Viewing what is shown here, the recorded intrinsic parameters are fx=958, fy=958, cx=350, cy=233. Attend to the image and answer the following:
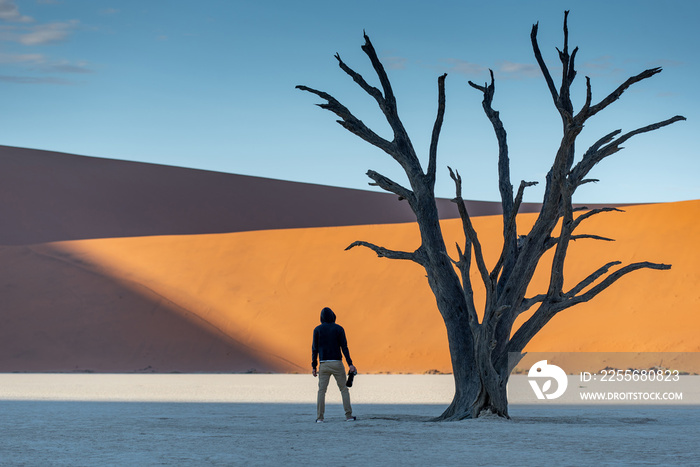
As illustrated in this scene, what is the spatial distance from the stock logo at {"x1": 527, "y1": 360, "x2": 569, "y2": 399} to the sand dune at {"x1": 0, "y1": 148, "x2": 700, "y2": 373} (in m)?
4.51

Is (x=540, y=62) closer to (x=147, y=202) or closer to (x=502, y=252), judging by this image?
(x=502, y=252)

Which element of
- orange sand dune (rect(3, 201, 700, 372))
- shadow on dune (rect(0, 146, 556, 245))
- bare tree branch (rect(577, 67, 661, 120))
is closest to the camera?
bare tree branch (rect(577, 67, 661, 120))

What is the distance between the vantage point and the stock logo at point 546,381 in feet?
66.6

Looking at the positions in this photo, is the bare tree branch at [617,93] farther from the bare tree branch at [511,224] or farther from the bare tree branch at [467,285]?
the bare tree branch at [467,285]

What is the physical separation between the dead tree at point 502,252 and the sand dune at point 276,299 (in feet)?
63.4

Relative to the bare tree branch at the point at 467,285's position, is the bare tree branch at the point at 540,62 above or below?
above

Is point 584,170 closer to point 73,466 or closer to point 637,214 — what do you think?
point 73,466

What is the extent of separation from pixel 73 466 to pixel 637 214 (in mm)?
36397

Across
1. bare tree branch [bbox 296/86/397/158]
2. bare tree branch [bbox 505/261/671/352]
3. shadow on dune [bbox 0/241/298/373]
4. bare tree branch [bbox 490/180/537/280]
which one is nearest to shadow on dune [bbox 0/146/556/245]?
shadow on dune [bbox 0/241/298/373]

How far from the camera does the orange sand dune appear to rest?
33625mm

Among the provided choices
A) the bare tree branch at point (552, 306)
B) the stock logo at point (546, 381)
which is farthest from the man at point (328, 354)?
the stock logo at point (546, 381)

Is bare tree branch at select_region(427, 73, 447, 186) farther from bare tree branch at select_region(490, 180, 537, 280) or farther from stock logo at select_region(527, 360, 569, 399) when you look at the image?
stock logo at select_region(527, 360, 569, 399)

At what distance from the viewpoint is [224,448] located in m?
9.57

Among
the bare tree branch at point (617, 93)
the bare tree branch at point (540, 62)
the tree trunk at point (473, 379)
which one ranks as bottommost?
the tree trunk at point (473, 379)
